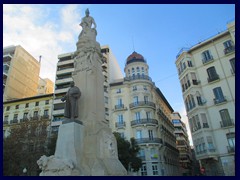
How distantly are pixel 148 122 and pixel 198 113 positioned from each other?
37.3ft

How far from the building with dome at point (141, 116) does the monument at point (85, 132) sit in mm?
28348

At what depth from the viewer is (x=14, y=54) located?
4872cm

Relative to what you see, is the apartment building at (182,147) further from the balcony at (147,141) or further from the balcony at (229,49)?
the balcony at (229,49)

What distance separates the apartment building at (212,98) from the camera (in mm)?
24955

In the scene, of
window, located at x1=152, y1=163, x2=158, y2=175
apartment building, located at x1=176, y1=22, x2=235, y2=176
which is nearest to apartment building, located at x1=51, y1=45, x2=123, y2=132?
window, located at x1=152, y1=163, x2=158, y2=175

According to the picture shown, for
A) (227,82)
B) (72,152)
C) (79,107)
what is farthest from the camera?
(227,82)

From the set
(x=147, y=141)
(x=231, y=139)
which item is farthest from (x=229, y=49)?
(x=147, y=141)

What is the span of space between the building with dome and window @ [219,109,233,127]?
44.2 feet

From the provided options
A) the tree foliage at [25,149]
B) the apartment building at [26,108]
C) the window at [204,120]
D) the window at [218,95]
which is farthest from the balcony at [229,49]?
the apartment building at [26,108]

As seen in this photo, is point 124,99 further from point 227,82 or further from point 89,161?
point 89,161

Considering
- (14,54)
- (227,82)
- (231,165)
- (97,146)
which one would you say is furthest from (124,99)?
(97,146)

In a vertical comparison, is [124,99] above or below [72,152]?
above

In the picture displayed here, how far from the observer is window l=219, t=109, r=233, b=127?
991 inches

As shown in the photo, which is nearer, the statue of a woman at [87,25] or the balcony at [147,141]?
the statue of a woman at [87,25]
